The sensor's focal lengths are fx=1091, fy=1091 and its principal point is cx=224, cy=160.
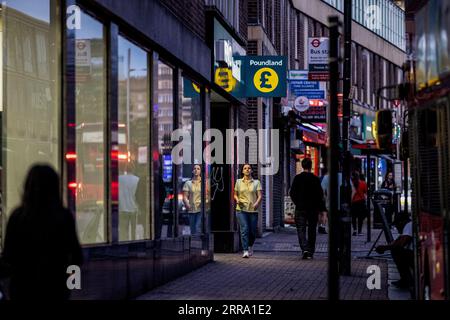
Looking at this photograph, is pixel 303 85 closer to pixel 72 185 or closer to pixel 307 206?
pixel 307 206

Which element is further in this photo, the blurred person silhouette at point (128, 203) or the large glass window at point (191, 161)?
the large glass window at point (191, 161)

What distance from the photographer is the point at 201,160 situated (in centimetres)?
1984

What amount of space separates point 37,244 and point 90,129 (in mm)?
5339

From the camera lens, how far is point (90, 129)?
12664 mm

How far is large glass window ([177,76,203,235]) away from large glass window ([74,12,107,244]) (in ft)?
14.9

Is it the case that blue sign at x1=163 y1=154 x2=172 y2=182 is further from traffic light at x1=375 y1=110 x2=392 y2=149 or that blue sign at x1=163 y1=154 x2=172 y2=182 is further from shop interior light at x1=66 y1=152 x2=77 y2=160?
traffic light at x1=375 y1=110 x2=392 y2=149

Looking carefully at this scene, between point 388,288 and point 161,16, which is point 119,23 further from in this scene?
point 388,288

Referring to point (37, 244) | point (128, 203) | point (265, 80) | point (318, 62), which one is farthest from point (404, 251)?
point (318, 62)

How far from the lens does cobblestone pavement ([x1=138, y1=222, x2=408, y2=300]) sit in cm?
1405

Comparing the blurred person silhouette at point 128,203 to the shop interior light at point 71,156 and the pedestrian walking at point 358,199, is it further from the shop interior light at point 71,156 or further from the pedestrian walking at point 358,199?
the pedestrian walking at point 358,199

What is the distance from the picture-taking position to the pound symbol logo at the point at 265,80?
23297 mm

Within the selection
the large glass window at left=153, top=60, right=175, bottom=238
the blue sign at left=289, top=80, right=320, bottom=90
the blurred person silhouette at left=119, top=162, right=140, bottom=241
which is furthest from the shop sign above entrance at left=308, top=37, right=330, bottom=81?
the blurred person silhouette at left=119, top=162, right=140, bottom=241

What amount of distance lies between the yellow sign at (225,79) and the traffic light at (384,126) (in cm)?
947

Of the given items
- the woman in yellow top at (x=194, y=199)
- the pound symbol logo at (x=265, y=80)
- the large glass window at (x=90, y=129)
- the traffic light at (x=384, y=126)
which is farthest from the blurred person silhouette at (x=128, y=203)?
the pound symbol logo at (x=265, y=80)
